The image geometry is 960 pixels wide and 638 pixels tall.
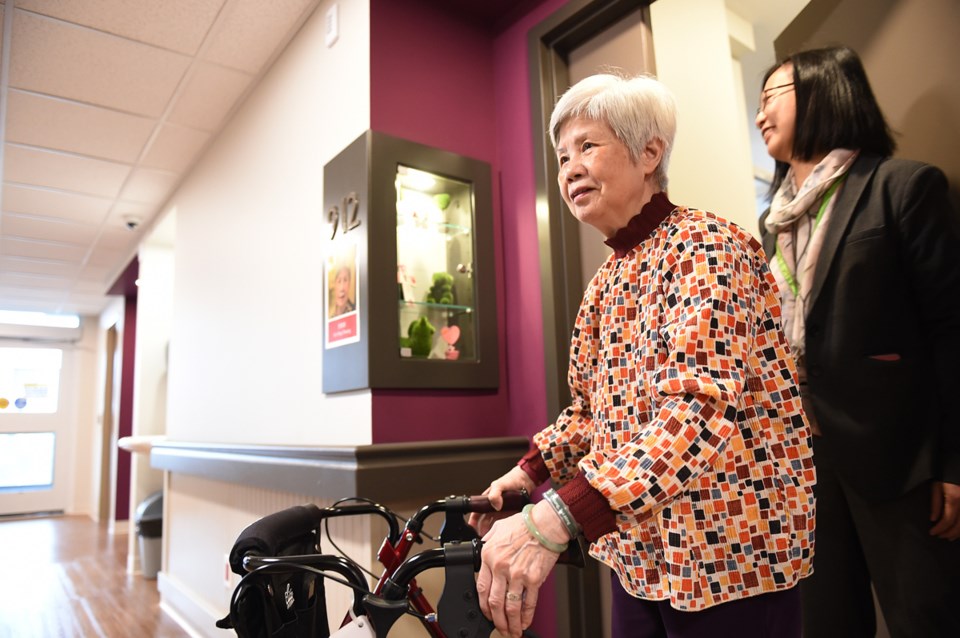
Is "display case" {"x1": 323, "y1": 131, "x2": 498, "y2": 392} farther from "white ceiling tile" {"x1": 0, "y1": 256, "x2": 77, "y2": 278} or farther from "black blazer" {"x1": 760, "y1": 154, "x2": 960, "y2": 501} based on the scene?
"white ceiling tile" {"x1": 0, "y1": 256, "x2": 77, "y2": 278}

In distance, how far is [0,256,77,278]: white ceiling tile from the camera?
6.12 metres

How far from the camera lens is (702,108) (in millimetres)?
2355

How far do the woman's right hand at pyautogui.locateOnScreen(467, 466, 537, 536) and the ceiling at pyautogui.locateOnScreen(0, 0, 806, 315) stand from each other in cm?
187

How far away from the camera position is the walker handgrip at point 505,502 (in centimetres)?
118

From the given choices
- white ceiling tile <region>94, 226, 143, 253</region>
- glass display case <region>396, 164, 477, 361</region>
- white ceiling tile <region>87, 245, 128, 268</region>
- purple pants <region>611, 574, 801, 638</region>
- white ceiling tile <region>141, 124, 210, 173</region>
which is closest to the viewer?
purple pants <region>611, 574, 801, 638</region>

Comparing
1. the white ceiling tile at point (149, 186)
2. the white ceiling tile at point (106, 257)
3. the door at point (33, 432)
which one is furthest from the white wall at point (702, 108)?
the door at point (33, 432)

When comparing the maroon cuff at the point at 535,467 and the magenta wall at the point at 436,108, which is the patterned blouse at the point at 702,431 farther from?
the magenta wall at the point at 436,108

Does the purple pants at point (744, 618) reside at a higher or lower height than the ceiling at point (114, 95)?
lower

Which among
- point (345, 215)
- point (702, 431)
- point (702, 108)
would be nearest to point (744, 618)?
point (702, 431)

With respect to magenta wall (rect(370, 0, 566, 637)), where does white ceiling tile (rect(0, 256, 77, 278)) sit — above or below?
above

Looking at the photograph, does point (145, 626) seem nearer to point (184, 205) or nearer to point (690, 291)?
point (184, 205)

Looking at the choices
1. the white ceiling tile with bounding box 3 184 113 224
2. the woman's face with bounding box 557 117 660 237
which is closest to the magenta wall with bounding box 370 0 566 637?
the woman's face with bounding box 557 117 660 237

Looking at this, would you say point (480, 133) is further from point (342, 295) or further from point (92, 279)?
point (92, 279)

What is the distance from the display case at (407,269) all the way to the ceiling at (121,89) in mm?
726
